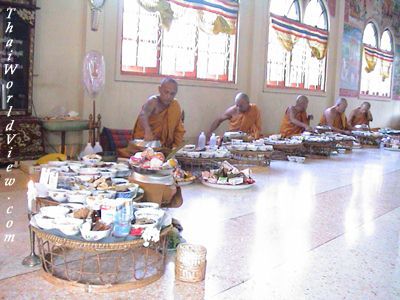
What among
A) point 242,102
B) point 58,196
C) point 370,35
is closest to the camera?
point 58,196

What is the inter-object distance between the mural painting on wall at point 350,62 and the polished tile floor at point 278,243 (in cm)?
838

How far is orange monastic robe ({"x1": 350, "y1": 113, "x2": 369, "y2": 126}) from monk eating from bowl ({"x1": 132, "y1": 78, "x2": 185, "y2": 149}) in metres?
7.87

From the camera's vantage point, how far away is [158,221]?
272 centimetres

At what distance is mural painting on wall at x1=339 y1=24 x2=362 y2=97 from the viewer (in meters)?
14.0

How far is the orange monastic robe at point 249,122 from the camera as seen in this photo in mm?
9102

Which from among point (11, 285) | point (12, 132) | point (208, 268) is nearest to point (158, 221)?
point (208, 268)

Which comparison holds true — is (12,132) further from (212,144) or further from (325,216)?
(325,216)

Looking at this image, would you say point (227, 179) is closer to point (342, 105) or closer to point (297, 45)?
point (342, 105)

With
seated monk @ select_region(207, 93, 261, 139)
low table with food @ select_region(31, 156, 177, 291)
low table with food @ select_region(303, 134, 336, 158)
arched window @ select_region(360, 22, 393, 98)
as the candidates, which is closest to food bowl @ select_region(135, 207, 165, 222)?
low table with food @ select_region(31, 156, 177, 291)

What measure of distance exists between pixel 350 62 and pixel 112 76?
28.4 ft

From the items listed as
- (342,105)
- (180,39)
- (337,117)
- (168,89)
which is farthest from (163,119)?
(337,117)

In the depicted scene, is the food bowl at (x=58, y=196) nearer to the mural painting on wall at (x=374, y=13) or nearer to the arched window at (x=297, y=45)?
the arched window at (x=297, y=45)

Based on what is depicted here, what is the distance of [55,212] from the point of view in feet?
8.93

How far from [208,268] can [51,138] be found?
5.07 meters
